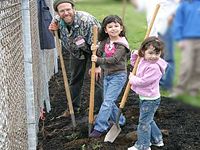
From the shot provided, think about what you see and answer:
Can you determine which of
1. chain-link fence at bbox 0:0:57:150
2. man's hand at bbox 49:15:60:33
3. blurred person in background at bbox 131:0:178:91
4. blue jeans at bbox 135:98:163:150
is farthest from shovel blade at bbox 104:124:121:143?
blurred person in background at bbox 131:0:178:91

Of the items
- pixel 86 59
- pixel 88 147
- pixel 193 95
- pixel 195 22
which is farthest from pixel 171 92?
pixel 86 59

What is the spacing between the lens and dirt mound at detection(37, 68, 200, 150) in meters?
5.20

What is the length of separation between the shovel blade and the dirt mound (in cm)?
6

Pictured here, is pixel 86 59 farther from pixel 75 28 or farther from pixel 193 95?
pixel 193 95

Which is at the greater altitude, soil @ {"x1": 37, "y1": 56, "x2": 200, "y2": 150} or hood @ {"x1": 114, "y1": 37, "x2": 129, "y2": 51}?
hood @ {"x1": 114, "y1": 37, "x2": 129, "y2": 51}

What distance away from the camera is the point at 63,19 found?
575 centimetres

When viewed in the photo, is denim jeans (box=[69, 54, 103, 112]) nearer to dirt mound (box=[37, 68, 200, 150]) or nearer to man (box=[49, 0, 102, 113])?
man (box=[49, 0, 102, 113])

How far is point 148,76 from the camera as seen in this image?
302 centimetres

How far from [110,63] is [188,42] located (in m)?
4.21

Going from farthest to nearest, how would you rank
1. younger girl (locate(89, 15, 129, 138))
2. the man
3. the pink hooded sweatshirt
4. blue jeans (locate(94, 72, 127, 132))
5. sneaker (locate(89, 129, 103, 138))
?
the man, sneaker (locate(89, 129, 103, 138)), blue jeans (locate(94, 72, 127, 132)), younger girl (locate(89, 15, 129, 138)), the pink hooded sweatshirt

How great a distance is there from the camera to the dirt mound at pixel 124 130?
5199mm

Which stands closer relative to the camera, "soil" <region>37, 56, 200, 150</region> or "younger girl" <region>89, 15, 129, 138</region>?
"younger girl" <region>89, 15, 129, 138</region>

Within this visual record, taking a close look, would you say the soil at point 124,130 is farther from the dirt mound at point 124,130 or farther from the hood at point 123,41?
the hood at point 123,41

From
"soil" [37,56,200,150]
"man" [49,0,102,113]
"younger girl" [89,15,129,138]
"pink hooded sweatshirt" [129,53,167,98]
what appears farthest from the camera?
"man" [49,0,102,113]
